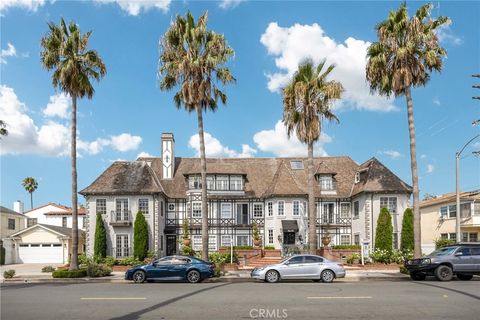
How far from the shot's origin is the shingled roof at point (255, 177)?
37.2 m

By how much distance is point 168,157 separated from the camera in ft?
136

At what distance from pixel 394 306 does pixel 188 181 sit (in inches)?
1124

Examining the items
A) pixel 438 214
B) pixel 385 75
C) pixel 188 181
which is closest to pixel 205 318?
pixel 385 75

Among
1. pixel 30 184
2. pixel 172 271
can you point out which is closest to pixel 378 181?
pixel 172 271

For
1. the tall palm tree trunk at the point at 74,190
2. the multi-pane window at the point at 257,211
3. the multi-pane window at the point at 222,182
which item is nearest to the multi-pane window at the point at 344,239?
the multi-pane window at the point at 257,211

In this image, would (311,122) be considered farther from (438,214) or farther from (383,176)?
Result: (438,214)

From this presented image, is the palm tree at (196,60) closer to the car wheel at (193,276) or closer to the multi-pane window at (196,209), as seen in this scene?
the car wheel at (193,276)

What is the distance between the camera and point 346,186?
40.5 metres

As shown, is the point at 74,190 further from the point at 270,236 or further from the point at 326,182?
the point at 326,182

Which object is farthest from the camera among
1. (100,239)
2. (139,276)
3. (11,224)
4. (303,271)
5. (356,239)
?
(11,224)

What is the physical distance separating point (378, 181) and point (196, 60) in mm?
19600

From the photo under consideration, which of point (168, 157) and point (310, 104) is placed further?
point (168, 157)

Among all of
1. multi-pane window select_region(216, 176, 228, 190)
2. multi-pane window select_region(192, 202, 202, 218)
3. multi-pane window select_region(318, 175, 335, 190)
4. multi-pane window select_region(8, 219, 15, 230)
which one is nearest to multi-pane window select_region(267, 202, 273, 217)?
multi-pane window select_region(216, 176, 228, 190)

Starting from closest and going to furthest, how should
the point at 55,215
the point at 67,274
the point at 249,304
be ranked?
the point at 249,304, the point at 67,274, the point at 55,215
